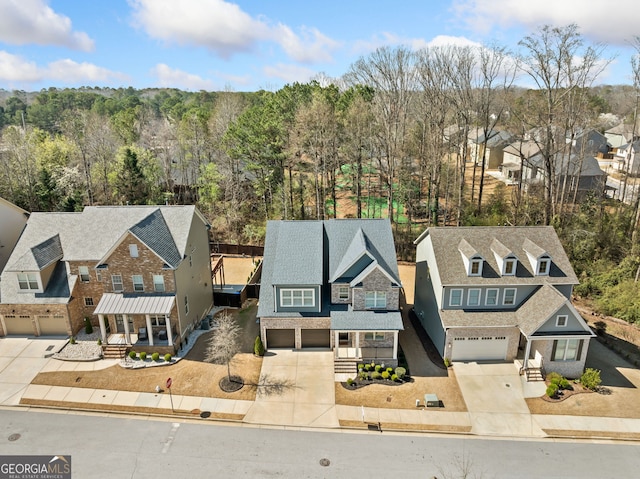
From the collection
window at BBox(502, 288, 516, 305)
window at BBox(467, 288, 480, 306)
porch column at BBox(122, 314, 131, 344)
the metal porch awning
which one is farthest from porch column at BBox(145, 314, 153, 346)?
window at BBox(502, 288, 516, 305)

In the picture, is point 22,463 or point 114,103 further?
point 114,103

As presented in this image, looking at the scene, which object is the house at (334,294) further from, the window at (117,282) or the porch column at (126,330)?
the window at (117,282)

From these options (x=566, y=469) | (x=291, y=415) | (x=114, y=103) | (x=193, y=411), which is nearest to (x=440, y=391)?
(x=566, y=469)

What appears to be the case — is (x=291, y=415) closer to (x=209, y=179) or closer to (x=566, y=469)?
(x=566, y=469)

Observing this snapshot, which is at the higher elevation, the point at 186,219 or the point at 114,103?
the point at 114,103

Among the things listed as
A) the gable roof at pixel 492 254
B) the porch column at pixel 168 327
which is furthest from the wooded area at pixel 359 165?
the porch column at pixel 168 327

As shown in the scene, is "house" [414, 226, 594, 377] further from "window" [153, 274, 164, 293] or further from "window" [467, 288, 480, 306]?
"window" [153, 274, 164, 293]
